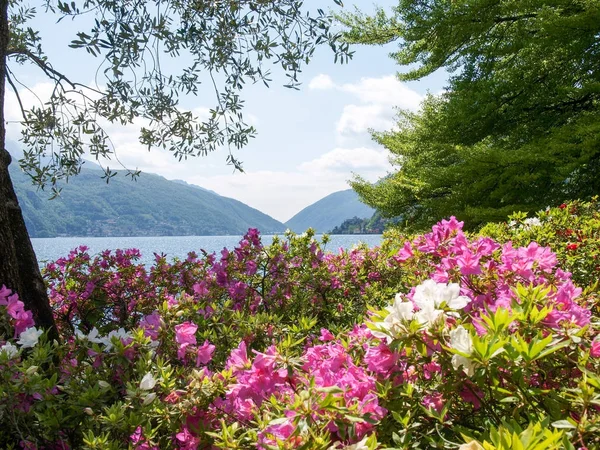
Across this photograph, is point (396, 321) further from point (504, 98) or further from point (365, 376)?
point (504, 98)

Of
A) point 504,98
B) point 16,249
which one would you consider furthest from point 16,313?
point 504,98

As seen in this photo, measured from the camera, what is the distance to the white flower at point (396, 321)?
131 centimetres

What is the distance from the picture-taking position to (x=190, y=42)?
18.5 ft

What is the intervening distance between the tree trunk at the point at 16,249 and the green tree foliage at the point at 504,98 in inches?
340

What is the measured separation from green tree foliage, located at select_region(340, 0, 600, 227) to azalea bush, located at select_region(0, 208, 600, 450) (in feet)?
26.9

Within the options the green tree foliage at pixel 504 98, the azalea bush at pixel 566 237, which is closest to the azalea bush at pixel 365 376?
the azalea bush at pixel 566 237

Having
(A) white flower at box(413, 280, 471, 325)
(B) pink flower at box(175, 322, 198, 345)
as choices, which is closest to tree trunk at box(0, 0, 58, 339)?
(B) pink flower at box(175, 322, 198, 345)

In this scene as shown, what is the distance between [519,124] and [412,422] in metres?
11.9

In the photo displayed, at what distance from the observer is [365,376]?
4.71ft

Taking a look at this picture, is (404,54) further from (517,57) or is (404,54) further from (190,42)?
(190,42)

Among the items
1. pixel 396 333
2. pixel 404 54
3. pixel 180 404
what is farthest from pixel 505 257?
pixel 404 54

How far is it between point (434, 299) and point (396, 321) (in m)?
0.17

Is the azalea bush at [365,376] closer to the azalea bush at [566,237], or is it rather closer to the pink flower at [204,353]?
the pink flower at [204,353]

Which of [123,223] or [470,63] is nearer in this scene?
[470,63]
